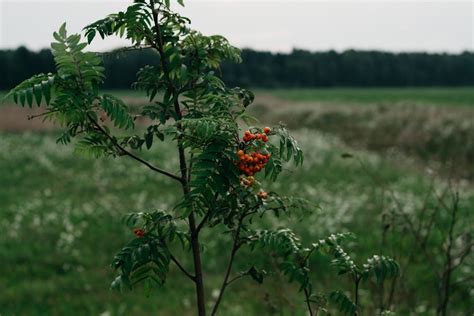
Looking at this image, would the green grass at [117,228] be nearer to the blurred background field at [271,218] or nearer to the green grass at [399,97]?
the blurred background field at [271,218]

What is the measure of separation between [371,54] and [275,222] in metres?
89.4

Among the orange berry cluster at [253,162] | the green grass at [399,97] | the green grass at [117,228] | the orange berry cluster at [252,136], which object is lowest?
the green grass at [399,97]

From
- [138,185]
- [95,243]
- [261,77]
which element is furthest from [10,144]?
[261,77]

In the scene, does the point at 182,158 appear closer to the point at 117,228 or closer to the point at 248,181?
the point at 248,181

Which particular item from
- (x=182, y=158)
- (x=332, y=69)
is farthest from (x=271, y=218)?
(x=332, y=69)

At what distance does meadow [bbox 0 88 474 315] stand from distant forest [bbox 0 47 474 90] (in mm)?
61620

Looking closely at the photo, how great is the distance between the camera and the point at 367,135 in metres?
27.5

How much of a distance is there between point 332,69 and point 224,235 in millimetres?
84944

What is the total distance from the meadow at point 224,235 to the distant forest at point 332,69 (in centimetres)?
6162

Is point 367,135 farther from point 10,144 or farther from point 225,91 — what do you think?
point 225,91

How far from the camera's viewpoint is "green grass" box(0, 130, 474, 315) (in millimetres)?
6727

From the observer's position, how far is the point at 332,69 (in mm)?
90688

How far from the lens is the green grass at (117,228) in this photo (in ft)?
22.1

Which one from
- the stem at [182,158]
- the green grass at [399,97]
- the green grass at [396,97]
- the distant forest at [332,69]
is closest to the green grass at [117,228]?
the stem at [182,158]
